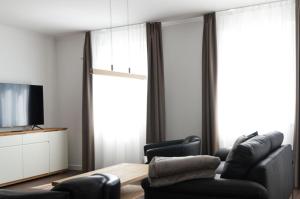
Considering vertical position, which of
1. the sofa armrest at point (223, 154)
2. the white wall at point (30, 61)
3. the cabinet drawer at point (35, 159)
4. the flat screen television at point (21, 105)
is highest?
the white wall at point (30, 61)

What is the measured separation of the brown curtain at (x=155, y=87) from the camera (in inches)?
221

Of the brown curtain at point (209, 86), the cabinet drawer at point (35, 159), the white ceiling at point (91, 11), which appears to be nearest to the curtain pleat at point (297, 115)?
the white ceiling at point (91, 11)

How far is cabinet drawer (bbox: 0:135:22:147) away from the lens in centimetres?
520

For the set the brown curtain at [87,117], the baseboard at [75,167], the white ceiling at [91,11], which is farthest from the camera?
the baseboard at [75,167]

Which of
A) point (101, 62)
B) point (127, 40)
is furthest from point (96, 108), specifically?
point (127, 40)

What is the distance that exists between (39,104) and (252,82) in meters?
3.81

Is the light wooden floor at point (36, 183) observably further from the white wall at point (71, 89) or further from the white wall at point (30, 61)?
the white wall at point (30, 61)

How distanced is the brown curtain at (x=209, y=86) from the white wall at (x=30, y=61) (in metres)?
3.19

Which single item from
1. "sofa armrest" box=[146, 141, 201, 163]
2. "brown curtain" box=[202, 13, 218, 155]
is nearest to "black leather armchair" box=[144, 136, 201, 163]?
"sofa armrest" box=[146, 141, 201, 163]

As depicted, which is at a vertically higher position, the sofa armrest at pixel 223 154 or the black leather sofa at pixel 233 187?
the black leather sofa at pixel 233 187

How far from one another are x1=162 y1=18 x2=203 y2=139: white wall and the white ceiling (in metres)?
0.31

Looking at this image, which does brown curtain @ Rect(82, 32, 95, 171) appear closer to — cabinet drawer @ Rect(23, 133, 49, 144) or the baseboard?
the baseboard

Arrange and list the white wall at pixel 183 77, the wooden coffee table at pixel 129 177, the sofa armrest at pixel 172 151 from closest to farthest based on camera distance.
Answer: the wooden coffee table at pixel 129 177 < the sofa armrest at pixel 172 151 < the white wall at pixel 183 77

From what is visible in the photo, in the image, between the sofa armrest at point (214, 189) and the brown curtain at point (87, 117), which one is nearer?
the sofa armrest at point (214, 189)
